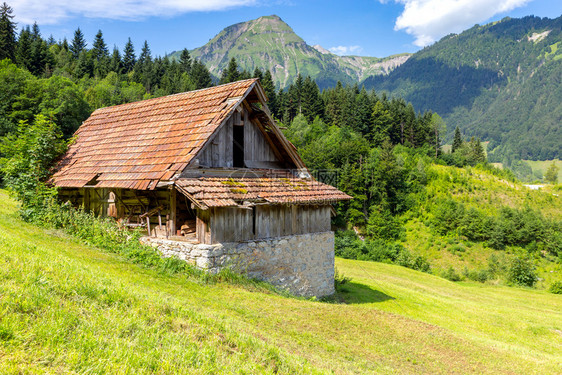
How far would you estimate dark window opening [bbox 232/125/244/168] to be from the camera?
1473 cm

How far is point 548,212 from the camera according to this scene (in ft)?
169

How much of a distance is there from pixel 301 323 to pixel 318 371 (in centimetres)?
332

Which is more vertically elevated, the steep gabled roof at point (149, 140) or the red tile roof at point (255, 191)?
the steep gabled roof at point (149, 140)

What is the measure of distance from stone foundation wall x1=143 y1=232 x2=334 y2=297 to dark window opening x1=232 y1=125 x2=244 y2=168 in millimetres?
3633

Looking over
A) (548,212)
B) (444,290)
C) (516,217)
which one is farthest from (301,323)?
(548,212)

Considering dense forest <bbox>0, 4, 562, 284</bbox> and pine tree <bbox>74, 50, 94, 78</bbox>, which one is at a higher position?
pine tree <bbox>74, 50, 94, 78</bbox>

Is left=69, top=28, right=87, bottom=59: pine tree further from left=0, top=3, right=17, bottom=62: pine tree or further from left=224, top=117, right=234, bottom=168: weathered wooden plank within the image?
left=224, top=117, right=234, bottom=168: weathered wooden plank

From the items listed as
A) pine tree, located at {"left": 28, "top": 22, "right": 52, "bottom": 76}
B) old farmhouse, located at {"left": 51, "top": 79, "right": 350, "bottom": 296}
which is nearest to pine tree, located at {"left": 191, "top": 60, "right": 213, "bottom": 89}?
pine tree, located at {"left": 28, "top": 22, "right": 52, "bottom": 76}

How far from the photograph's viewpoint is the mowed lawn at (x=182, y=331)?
401cm

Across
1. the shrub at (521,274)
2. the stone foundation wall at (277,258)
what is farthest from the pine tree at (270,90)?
the stone foundation wall at (277,258)

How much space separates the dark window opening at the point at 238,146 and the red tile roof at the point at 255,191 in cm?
118

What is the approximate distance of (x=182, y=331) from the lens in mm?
5430

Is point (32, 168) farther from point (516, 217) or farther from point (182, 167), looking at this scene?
point (516, 217)

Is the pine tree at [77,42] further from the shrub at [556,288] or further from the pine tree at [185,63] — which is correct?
the shrub at [556,288]
